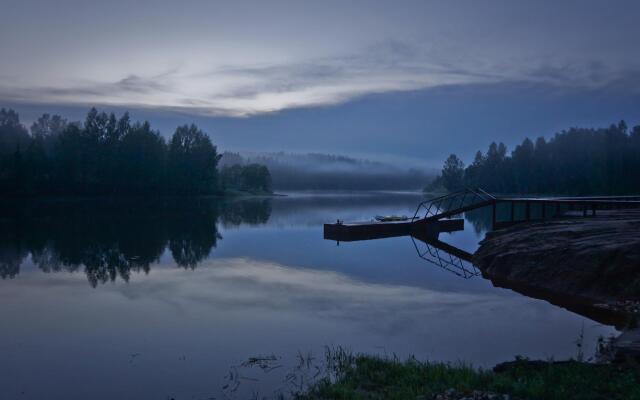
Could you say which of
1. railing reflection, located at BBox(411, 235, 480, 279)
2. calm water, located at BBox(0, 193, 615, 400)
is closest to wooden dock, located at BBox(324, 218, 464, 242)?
railing reflection, located at BBox(411, 235, 480, 279)

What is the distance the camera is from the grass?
866cm

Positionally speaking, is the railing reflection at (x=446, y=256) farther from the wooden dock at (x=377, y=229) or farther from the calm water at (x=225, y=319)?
the wooden dock at (x=377, y=229)

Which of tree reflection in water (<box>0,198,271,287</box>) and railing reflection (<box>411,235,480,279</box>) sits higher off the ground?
railing reflection (<box>411,235,480,279</box>)

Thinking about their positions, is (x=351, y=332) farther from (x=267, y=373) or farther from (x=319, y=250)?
(x=319, y=250)

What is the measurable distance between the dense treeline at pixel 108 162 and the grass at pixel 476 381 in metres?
87.6

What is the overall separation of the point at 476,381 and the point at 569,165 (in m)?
152

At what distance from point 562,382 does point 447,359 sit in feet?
11.7

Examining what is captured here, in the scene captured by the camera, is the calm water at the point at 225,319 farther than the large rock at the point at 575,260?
No

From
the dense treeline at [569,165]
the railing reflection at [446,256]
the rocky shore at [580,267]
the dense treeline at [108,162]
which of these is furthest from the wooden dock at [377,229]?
the dense treeline at [569,165]

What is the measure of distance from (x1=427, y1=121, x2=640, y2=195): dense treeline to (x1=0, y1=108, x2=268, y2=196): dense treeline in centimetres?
8902

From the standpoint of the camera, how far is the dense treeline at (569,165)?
128163 millimetres

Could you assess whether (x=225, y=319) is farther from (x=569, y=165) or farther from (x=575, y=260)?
(x=569, y=165)

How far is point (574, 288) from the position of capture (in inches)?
787

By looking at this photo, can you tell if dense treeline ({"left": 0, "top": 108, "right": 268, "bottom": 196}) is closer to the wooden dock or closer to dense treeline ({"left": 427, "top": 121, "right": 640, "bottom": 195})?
the wooden dock
